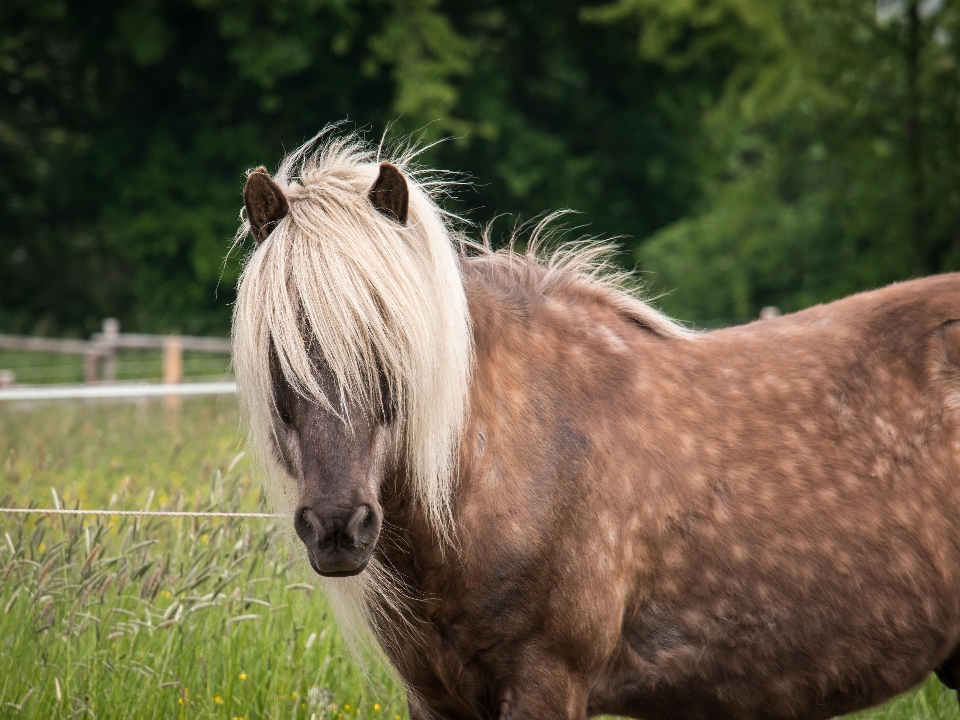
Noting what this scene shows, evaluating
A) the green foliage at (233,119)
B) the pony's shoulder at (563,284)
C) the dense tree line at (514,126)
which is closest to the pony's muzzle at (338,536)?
the pony's shoulder at (563,284)

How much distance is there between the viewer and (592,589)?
2.74m

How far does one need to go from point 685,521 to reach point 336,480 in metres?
1.11

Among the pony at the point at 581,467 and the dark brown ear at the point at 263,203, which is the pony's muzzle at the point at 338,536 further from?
the dark brown ear at the point at 263,203

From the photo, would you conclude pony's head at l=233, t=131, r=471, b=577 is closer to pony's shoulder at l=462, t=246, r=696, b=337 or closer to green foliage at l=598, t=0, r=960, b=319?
pony's shoulder at l=462, t=246, r=696, b=337

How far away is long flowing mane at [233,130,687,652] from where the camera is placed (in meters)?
2.46

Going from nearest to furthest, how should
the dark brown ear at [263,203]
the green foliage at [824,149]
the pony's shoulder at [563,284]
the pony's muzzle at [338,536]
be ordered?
the pony's muzzle at [338,536] < the dark brown ear at [263,203] < the pony's shoulder at [563,284] < the green foliage at [824,149]

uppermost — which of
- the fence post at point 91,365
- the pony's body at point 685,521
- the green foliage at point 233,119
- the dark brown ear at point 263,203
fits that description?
the dark brown ear at point 263,203

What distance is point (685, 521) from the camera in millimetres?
2934

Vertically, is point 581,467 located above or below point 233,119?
above

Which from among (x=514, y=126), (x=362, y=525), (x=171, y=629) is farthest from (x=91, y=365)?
(x=362, y=525)

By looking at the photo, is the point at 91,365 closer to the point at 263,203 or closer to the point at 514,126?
the point at 514,126

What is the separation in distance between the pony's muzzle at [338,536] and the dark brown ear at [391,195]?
79 cm

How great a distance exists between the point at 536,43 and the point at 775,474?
777 inches

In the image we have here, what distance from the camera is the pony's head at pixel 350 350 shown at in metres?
2.39
